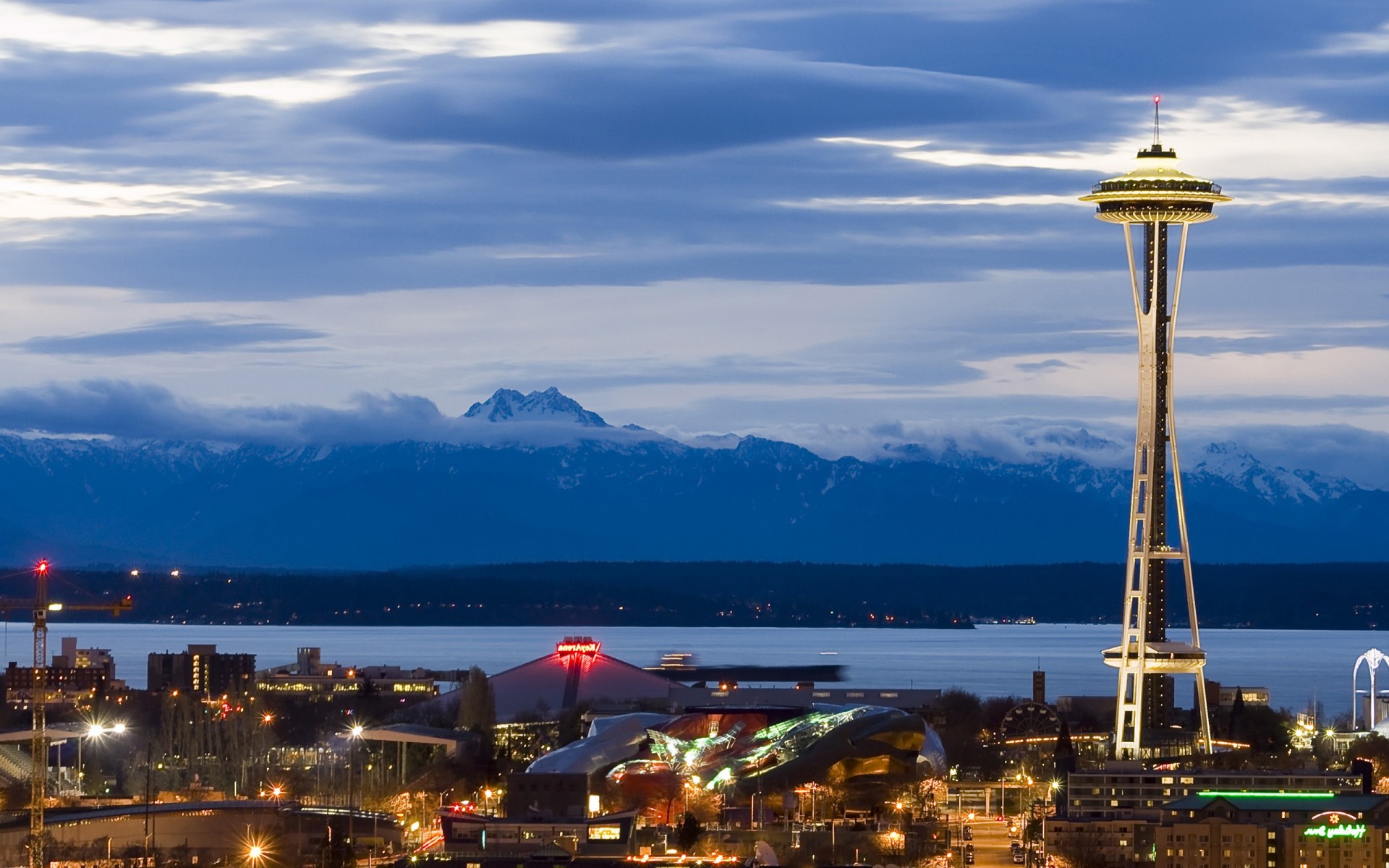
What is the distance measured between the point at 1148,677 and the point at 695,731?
713 inches

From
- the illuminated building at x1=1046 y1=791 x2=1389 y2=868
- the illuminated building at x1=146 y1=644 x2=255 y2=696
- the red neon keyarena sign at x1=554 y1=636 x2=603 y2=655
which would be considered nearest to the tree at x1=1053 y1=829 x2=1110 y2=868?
the illuminated building at x1=1046 y1=791 x2=1389 y2=868

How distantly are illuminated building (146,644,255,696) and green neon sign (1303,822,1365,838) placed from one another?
8226 centimetres

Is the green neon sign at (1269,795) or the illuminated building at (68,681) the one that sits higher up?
the illuminated building at (68,681)

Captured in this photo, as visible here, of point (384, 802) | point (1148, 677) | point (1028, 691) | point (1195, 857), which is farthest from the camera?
point (1028, 691)

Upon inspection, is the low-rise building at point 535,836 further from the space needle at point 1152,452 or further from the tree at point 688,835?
the space needle at point 1152,452

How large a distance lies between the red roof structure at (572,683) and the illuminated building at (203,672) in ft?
75.4

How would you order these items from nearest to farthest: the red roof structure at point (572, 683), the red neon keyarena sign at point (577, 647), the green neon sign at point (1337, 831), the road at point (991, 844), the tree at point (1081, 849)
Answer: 1. the green neon sign at point (1337, 831)
2. the tree at point (1081, 849)
3. the road at point (991, 844)
4. the red roof structure at point (572, 683)
5. the red neon keyarena sign at point (577, 647)

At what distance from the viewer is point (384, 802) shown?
266ft

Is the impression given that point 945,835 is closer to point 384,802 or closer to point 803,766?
point 803,766

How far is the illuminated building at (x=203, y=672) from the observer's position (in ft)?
468

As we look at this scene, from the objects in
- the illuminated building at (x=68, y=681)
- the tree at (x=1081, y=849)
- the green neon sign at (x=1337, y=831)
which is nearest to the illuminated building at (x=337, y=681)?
the illuminated building at (x=68, y=681)

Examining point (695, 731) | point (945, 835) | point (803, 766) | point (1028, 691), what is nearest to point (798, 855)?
point (945, 835)

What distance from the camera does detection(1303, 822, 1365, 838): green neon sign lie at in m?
67.1

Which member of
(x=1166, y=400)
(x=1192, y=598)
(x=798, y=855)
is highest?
(x=1166, y=400)
